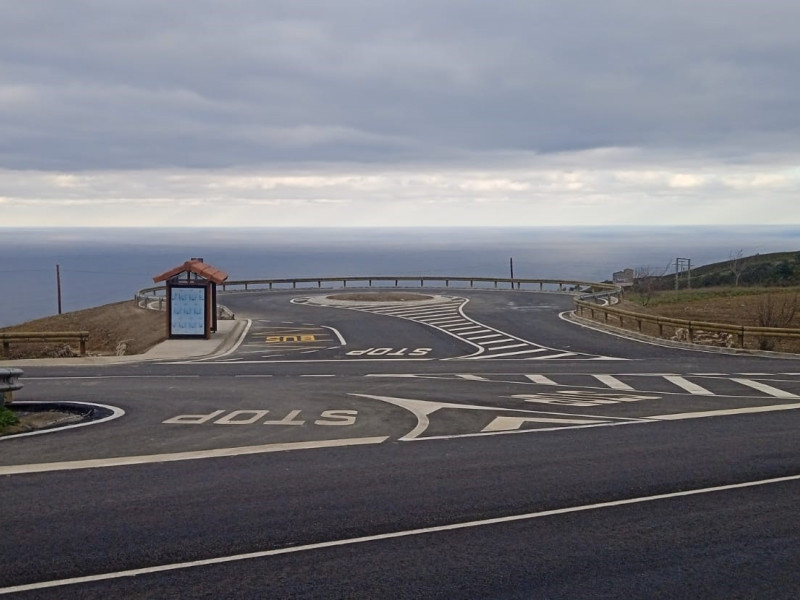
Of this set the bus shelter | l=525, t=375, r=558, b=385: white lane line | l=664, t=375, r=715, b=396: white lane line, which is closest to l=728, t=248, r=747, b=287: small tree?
the bus shelter

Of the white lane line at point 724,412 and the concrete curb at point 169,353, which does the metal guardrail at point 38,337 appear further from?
the white lane line at point 724,412

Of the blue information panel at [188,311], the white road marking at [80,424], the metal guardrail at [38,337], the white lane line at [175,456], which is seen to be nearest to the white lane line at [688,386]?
the white lane line at [175,456]

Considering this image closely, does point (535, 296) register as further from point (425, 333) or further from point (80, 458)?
point (80, 458)

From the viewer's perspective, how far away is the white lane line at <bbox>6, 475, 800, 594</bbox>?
296 inches

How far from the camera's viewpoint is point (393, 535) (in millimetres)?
8742

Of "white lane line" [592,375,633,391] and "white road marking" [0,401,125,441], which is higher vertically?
"white road marking" [0,401,125,441]

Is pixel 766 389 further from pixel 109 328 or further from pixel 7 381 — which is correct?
pixel 109 328

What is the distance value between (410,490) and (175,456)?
381 centimetres

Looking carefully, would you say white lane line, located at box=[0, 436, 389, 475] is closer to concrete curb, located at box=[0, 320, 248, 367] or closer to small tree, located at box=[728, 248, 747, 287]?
A: concrete curb, located at box=[0, 320, 248, 367]

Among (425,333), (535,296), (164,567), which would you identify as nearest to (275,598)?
(164,567)

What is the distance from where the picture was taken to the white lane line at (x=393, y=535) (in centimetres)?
751

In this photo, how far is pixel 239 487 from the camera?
1056cm

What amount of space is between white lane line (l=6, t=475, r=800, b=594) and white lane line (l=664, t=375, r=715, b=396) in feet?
27.7

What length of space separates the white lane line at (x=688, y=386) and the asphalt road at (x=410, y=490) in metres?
0.07
